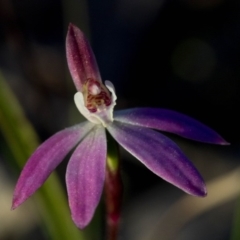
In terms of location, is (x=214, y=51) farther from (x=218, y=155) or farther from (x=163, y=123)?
(x=163, y=123)

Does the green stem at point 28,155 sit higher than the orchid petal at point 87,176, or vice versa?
the orchid petal at point 87,176

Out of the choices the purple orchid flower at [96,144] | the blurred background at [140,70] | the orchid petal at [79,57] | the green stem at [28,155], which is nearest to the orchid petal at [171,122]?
the purple orchid flower at [96,144]

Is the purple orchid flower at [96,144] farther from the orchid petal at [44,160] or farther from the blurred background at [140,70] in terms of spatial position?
the blurred background at [140,70]

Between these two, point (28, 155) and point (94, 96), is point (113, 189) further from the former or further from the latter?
point (28, 155)

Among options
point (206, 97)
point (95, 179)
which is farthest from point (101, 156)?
point (206, 97)

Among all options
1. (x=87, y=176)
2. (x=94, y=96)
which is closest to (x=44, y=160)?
(x=87, y=176)

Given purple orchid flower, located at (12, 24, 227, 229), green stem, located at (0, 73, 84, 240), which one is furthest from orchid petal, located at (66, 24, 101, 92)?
green stem, located at (0, 73, 84, 240)
